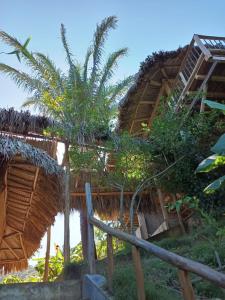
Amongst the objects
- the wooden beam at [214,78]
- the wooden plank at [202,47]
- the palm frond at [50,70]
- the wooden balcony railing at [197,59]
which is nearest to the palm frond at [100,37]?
the palm frond at [50,70]

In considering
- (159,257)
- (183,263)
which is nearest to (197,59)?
(159,257)

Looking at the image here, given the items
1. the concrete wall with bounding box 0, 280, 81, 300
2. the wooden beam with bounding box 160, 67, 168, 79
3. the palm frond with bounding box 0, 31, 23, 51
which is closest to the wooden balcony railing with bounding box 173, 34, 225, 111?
the wooden beam with bounding box 160, 67, 168, 79

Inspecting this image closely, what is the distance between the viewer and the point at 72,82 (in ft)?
31.3

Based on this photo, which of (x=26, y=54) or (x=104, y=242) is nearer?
(x=104, y=242)

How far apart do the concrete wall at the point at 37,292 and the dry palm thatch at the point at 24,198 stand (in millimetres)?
1887

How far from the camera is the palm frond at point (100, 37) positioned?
1017 centimetres

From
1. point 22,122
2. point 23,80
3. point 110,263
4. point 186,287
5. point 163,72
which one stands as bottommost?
point 186,287

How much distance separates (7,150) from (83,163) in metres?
2.14

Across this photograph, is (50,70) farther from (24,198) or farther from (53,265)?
(53,265)

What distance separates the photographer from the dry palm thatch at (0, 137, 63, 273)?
5.00 m

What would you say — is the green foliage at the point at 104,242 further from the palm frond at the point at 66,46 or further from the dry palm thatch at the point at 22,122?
the palm frond at the point at 66,46

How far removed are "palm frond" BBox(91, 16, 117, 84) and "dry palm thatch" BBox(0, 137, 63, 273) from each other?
4528 mm

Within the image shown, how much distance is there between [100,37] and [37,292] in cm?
826

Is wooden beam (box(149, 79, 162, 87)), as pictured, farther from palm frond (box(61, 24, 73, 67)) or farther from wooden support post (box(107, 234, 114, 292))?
wooden support post (box(107, 234, 114, 292))
